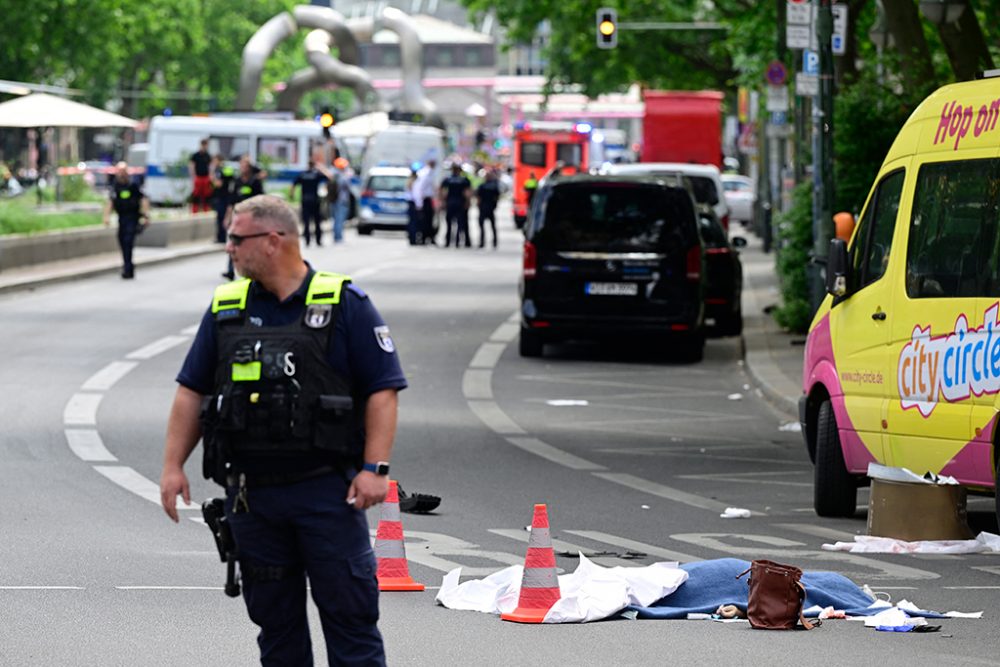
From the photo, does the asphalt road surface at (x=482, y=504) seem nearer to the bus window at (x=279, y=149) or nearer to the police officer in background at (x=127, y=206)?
the police officer in background at (x=127, y=206)

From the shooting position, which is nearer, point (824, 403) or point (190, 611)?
point (190, 611)

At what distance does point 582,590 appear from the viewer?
8750 mm

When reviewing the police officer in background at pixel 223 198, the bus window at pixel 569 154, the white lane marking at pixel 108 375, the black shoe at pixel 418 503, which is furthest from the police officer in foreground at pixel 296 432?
the bus window at pixel 569 154

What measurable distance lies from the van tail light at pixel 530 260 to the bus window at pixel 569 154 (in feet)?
159

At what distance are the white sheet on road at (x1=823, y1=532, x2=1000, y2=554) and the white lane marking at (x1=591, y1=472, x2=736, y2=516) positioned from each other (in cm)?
133

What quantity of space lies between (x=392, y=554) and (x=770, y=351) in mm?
12905

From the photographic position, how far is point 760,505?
12156 millimetres

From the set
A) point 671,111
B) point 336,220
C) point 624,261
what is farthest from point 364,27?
point 624,261

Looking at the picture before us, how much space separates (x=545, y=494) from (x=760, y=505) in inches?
46.4

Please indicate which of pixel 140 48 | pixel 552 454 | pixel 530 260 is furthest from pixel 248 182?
pixel 140 48

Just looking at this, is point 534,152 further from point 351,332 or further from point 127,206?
point 351,332

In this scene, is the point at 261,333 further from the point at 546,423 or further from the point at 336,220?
the point at 336,220

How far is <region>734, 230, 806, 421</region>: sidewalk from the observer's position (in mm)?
17953

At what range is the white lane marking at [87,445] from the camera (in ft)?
44.5
